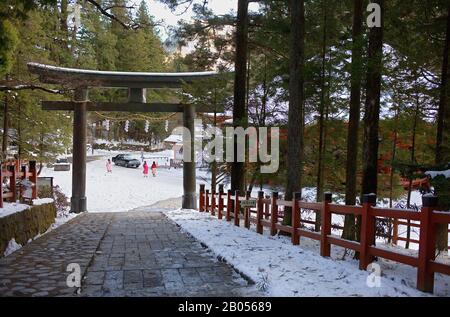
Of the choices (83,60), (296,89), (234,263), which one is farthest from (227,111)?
(83,60)

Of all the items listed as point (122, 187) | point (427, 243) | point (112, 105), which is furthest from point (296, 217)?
point (122, 187)

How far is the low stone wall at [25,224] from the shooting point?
23.9 feet

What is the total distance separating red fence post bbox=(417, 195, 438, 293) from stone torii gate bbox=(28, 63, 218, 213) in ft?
46.5

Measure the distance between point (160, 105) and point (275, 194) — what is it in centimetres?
1242

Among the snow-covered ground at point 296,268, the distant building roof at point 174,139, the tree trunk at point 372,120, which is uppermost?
the distant building roof at point 174,139

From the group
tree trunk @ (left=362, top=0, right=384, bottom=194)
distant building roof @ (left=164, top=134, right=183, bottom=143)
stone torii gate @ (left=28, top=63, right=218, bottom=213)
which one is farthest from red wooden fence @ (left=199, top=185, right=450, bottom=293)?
distant building roof @ (left=164, top=134, right=183, bottom=143)

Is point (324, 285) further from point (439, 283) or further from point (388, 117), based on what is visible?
point (388, 117)

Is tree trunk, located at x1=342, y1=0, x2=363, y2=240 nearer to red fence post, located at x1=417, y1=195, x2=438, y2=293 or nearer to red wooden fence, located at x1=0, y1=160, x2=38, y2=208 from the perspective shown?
red fence post, located at x1=417, y1=195, x2=438, y2=293

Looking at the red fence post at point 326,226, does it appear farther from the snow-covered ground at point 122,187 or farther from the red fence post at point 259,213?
the snow-covered ground at point 122,187

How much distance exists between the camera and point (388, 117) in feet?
44.5

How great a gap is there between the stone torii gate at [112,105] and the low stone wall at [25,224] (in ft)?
24.5

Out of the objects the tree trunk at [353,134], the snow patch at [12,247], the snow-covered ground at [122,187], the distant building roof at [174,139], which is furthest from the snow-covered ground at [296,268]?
the distant building roof at [174,139]

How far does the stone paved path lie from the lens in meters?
4.83

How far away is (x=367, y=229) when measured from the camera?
210 inches
